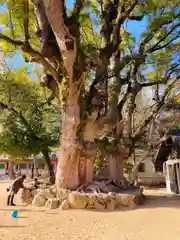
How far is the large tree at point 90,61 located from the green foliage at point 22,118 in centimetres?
233

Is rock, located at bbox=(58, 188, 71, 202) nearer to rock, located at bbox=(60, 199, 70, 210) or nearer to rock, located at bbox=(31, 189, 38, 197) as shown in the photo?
rock, located at bbox=(60, 199, 70, 210)

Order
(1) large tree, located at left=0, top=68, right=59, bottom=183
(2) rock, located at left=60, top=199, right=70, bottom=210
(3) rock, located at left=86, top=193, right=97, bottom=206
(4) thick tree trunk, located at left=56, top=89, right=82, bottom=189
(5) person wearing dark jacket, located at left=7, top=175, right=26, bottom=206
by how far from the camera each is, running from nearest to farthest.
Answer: (2) rock, located at left=60, top=199, right=70, bottom=210
(3) rock, located at left=86, top=193, right=97, bottom=206
(5) person wearing dark jacket, located at left=7, top=175, right=26, bottom=206
(4) thick tree trunk, located at left=56, top=89, right=82, bottom=189
(1) large tree, located at left=0, top=68, right=59, bottom=183

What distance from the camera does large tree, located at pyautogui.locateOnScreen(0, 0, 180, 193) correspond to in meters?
8.09

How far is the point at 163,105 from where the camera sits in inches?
473

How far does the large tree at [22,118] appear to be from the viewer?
12.2m

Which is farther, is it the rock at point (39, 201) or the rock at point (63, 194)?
the rock at point (39, 201)

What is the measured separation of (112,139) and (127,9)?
586 centimetres

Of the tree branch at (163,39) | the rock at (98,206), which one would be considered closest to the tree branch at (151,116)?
the tree branch at (163,39)

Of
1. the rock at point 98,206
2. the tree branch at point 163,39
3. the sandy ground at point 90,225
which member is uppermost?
the tree branch at point 163,39

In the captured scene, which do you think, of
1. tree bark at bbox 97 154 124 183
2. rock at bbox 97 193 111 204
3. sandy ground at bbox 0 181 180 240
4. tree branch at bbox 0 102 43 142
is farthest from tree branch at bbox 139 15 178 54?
sandy ground at bbox 0 181 180 240

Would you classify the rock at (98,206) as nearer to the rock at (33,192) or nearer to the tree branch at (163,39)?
the rock at (33,192)

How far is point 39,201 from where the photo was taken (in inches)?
326

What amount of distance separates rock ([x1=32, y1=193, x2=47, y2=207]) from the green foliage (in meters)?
4.28

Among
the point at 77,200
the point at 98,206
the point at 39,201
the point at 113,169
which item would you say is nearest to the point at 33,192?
the point at 39,201
